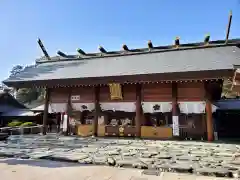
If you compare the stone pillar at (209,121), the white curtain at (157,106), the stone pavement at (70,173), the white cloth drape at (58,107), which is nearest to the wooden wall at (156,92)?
the white curtain at (157,106)

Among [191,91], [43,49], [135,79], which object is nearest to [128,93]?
[135,79]

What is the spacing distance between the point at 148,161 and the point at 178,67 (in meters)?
6.64

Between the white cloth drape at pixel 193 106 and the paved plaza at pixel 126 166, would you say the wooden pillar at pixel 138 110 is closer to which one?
the white cloth drape at pixel 193 106

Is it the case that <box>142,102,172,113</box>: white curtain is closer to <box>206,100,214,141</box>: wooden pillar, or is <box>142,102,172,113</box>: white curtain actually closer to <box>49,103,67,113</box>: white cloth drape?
<box>206,100,214,141</box>: wooden pillar

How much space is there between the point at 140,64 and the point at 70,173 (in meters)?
9.29

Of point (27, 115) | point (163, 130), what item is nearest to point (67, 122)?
point (163, 130)

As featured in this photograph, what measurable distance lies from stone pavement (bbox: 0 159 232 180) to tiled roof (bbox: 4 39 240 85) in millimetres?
6733

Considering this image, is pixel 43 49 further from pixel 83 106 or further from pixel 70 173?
pixel 70 173

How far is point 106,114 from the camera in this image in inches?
576

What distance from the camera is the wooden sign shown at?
472 inches

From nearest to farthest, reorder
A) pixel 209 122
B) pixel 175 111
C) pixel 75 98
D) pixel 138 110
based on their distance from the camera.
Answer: pixel 209 122, pixel 175 111, pixel 138 110, pixel 75 98

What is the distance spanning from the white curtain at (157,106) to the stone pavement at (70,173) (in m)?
7.10

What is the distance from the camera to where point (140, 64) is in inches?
511

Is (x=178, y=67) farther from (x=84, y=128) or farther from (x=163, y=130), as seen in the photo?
(x=84, y=128)
